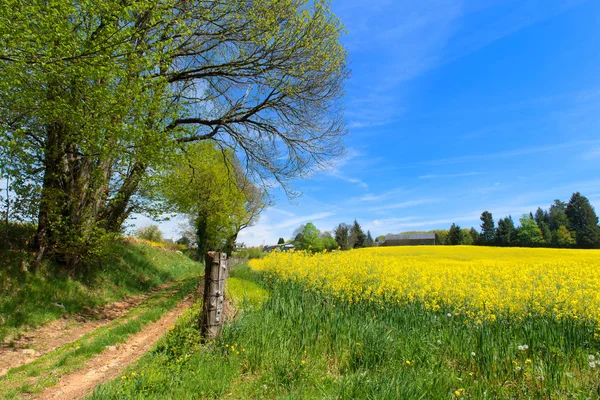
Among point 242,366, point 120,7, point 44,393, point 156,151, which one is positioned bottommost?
point 44,393

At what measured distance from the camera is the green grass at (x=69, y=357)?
172 inches

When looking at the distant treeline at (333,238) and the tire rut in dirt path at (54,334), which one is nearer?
the tire rut in dirt path at (54,334)

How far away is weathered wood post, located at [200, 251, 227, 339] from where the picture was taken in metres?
4.86

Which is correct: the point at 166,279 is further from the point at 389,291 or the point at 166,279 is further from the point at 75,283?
the point at 389,291

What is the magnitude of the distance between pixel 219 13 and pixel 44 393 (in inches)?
347

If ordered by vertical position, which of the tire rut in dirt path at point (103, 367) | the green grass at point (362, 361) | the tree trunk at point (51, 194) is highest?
the tree trunk at point (51, 194)

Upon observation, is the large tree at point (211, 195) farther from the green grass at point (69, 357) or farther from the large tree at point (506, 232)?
the large tree at point (506, 232)

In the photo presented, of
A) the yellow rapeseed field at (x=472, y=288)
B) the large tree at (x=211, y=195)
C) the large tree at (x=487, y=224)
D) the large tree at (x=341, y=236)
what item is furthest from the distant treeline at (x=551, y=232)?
the yellow rapeseed field at (x=472, y=288)

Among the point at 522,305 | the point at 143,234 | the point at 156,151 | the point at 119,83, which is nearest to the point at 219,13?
the point at 119,83

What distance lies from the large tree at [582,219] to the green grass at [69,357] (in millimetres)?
61636

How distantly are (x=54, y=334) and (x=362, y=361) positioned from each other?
6830 millimetres

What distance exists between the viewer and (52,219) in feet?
29.2

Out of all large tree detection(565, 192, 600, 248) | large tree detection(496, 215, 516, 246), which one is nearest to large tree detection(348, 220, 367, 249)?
large tree detection(496, 215, 516, 246)

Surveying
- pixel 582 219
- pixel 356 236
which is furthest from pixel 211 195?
pixel 582 219
